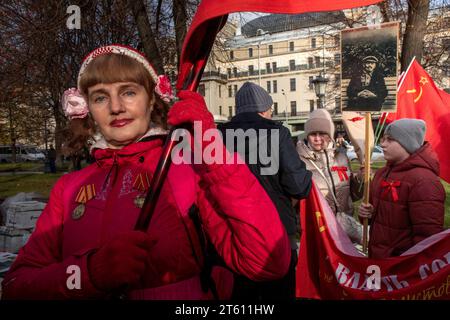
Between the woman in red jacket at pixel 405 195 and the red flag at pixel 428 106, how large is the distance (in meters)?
1.55

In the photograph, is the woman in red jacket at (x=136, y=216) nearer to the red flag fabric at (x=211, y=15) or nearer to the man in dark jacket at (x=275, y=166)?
the red flag fabric at (x=211, y=15)

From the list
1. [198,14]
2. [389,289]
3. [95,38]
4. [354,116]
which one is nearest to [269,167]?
[389,289]

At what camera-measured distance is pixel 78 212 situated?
146 centimetres

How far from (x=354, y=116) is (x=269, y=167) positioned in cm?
247

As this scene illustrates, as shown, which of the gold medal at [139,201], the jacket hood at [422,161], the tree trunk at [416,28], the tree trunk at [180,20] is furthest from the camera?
the tree trunk at [416,28]

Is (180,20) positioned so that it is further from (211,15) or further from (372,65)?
(211,15)

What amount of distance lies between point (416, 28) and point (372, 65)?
3.70m

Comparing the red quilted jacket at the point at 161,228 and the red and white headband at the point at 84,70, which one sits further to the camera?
the red and white headband at the point at 84,70

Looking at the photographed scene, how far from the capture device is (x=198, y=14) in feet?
4.26

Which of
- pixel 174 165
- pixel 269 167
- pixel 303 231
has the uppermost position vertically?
pixel 174 165

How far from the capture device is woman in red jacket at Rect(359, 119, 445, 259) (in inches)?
111

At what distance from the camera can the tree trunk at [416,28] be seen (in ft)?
21.6

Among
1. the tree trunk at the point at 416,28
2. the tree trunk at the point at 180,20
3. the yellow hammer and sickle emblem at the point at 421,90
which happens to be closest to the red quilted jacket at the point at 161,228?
the yellow hammer and sickle emblem at the point at 421,90
